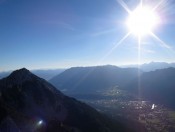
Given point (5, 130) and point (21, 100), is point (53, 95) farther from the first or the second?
point (5, 130)

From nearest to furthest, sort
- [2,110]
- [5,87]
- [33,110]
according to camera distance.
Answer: [2,110]
[33,110]
[5,87]

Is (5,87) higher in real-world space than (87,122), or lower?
higher

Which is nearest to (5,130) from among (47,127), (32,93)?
(47,127)

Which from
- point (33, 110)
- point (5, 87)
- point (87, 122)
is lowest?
point (87, 122)

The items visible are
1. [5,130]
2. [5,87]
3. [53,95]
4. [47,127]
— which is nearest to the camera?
[5,130]

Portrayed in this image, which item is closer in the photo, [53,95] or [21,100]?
[21,100]

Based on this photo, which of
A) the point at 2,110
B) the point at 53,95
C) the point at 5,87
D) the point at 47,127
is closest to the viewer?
the point at 2,110

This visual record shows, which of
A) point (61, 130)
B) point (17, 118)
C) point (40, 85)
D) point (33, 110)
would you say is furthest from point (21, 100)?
point (17, 118)

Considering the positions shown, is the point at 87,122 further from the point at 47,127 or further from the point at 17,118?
the point at 17,118

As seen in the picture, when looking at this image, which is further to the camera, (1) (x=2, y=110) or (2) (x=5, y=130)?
(1) (x=2, y=110)
